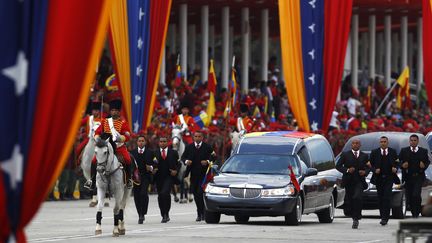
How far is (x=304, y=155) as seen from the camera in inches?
1088

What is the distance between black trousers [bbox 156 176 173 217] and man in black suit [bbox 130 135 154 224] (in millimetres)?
266

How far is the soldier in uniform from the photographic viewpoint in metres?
23.9

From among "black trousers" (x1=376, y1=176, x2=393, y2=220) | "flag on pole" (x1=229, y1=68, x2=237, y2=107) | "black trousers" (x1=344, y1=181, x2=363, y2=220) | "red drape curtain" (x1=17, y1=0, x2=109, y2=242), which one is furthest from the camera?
"flag on pole" (x1=229, y1=68, x2=237, y2=107)

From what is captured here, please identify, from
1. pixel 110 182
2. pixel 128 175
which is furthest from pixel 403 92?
pixel 110 182

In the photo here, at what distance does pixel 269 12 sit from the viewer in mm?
56719

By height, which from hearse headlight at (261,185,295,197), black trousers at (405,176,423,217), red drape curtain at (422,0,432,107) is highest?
red drape curtain at (422,0,432,107)

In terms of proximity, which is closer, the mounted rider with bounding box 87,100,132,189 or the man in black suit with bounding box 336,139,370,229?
the mounted rider with bounding box 87,100,132,189

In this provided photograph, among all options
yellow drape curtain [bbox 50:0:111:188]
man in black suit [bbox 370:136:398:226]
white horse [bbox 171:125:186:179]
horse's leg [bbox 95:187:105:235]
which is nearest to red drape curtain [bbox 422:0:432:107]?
man in black suit [bbox 370:136:398:226]

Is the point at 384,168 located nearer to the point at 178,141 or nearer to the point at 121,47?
the point at 178,141

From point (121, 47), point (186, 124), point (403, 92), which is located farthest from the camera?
point (403, 92)

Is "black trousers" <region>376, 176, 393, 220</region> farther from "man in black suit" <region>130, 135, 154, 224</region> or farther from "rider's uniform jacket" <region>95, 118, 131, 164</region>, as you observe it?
"rider's uniform jacket" <region>95, 118, 131, 164</region>

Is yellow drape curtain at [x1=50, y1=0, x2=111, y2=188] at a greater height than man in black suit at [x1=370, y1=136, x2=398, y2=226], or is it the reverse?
yellow drape curtain at [x1=50, y1=0, x2=111, y2=188]

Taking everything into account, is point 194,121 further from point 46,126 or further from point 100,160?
point 46,126

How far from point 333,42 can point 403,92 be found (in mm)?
19059
